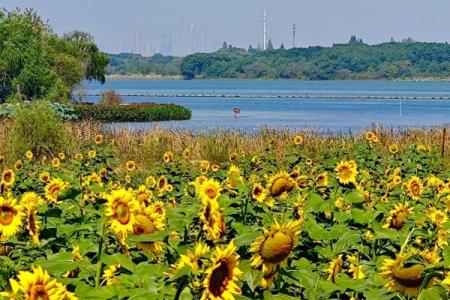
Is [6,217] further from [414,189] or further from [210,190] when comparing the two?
[414,189]

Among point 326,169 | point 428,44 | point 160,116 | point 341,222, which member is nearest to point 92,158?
point 326,169

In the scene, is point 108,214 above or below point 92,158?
above

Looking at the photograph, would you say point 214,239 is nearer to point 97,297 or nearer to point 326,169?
point 97,297

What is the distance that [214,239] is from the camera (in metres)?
2.57

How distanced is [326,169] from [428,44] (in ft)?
501

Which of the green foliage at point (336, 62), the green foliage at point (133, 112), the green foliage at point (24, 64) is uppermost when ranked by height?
the green foliage at point (24, 64)

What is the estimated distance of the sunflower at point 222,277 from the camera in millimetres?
1907

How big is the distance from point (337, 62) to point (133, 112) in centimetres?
11510

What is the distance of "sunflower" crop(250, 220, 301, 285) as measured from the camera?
82.1 inches

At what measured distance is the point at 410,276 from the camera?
207 centimetres

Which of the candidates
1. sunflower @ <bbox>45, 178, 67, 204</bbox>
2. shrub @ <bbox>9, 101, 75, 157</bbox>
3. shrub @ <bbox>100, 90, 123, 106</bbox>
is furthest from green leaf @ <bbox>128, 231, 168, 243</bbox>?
shrub @ <bbox>100, 90, 123, 106</bbox>

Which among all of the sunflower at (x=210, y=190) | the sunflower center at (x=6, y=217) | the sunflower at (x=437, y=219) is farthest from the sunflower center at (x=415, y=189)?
the sunflower center at (x=6, y=217)

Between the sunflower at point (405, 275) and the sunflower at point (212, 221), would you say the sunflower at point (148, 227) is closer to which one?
the sunflower at point (212, 221)

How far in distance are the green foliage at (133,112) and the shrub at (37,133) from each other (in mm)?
28122
